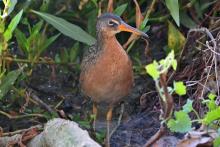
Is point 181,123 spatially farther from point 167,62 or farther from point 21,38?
point 21,38

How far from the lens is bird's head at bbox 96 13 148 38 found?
15.1ft

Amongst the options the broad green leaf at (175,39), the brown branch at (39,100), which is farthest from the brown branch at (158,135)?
the broad green leaf at (175,39)

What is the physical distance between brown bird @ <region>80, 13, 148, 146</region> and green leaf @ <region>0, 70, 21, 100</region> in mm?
562

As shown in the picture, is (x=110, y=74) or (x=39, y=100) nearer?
(x=110, y=74)

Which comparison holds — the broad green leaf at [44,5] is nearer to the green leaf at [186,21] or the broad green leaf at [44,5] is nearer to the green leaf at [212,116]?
the green leaf at [186,21]

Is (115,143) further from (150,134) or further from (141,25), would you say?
(141,25)

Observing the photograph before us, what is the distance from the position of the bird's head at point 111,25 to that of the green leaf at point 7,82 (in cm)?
70

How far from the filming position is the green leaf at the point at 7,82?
14.2ft

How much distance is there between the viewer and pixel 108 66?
4.66 meters

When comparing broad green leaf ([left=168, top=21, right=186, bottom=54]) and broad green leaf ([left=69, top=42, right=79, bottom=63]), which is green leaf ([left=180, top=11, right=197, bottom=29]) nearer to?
broad green leaf ([left=168, top=21, right=186, bottom=54])

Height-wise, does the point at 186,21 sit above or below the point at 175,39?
above

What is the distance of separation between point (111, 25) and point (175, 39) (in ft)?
1.96

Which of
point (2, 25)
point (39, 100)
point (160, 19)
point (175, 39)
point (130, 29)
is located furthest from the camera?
point (160, 19)

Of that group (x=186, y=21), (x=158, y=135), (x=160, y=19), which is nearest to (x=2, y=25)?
(x=158, y=135)
